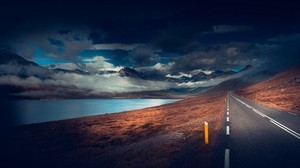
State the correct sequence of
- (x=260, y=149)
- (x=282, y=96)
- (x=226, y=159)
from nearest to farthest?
(x=226, y=159), (x=260, y=149), (x=282, y=96)

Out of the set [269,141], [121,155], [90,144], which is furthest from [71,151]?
[269,141]

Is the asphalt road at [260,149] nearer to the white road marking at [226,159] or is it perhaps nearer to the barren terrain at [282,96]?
the white road marking at [226,159]

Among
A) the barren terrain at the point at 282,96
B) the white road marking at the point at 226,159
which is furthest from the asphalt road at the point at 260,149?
the barren terrain at the point at 282,96

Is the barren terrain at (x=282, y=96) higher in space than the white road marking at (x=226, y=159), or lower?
higher

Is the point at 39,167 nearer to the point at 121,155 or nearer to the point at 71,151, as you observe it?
→ the point at 71,151

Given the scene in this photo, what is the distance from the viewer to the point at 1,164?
24297 millimetres

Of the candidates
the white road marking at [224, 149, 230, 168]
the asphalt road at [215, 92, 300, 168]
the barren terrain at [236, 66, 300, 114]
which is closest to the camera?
the white road marking at [224, 149, 230, 168]

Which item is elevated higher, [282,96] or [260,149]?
[282,96]

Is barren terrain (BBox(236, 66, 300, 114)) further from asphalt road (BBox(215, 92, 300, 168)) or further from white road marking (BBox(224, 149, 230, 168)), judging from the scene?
white road marking (BBox(224, 149, 230, 168))

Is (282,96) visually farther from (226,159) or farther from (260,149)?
(226,159)

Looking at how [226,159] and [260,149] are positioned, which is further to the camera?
[260,149]

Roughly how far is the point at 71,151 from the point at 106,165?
1157cm

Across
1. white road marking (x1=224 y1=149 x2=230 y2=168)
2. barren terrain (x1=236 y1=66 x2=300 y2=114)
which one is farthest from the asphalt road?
barren terrain (x1=236 y1=66 x2=300 y2=114)

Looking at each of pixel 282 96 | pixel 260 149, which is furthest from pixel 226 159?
pixel 282 96
